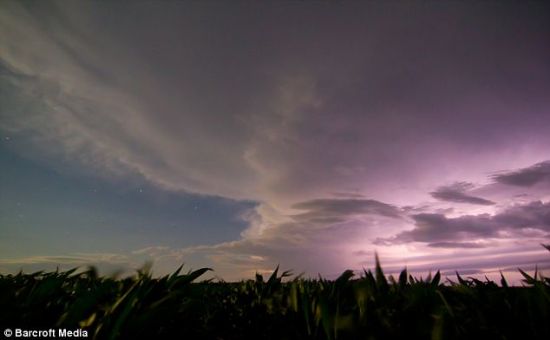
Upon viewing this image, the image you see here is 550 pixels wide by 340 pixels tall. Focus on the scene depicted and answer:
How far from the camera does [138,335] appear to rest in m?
1.87

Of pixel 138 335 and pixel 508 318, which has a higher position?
pixel 508 318

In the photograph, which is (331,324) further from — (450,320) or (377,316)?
(450,320)

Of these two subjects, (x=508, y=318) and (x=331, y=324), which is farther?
(x=331, y=324)

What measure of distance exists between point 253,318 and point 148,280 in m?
1.40

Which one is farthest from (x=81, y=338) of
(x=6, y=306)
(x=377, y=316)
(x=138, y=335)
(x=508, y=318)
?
(x=508, y=318)

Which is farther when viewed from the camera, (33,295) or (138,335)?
(33,295)

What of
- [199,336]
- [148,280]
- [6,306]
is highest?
[148,280]

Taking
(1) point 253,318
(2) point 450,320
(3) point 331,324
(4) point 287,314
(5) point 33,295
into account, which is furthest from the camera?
(1) point 253,318

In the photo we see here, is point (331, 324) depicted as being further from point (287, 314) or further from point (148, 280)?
point (148, 280)

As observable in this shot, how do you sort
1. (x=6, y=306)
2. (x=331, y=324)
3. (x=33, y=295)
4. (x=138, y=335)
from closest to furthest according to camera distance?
(x=138, y=335)
(x=331, y=324)
(x=6, y=306)
(x=33, y=295)

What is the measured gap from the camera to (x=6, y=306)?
7.06ft

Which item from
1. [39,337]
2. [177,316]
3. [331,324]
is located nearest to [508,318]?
[331,324]

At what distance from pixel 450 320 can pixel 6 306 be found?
2.78 m

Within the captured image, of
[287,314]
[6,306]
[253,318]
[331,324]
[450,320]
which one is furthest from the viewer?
[253,318]
